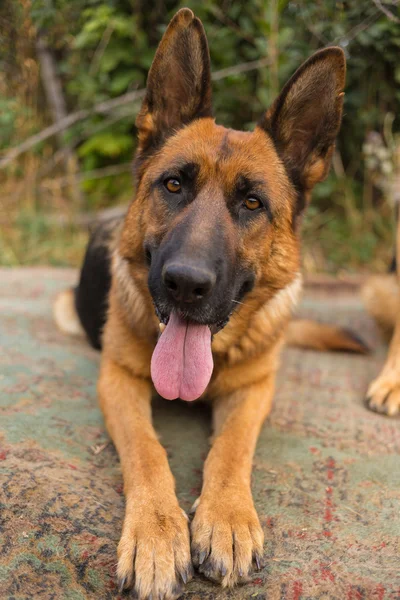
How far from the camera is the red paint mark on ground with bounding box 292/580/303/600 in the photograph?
1870mm

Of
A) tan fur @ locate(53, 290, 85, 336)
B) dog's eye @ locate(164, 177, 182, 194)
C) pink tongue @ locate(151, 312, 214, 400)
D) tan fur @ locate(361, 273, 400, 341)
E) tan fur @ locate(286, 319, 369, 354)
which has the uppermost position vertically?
dog's eye @ locate(164, 177, 182, 194)

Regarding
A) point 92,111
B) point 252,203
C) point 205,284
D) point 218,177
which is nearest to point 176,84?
point 218,177

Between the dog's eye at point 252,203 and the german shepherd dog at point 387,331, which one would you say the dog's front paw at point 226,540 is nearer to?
the dog's eye at point 252,203

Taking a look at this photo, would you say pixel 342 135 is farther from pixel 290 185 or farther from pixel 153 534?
pixel 153 534

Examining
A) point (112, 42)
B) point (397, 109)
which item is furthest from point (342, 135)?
point (112, 42)

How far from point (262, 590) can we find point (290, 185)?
196 cm

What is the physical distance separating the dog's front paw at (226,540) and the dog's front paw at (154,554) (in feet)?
0.16

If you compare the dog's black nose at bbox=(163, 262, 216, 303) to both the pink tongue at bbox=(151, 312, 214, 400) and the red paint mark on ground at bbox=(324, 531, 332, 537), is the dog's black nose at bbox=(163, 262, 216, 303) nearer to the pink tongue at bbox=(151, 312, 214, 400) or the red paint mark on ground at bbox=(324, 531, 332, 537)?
the pink tongue at bbox=(151, 312, 214, 400)

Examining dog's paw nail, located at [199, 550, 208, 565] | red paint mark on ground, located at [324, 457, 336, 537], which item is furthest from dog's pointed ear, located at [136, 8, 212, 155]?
dog's paw nail, located at [199, 550, 208, 565]

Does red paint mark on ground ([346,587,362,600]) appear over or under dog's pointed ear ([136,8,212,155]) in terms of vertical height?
under

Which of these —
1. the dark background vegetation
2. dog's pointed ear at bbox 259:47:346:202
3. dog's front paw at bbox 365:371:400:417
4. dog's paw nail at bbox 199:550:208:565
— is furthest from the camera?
the dark background vegetation

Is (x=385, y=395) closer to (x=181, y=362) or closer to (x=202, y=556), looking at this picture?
(x=181, y=362)

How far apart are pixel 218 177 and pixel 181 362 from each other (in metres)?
0.92

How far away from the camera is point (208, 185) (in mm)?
2723
